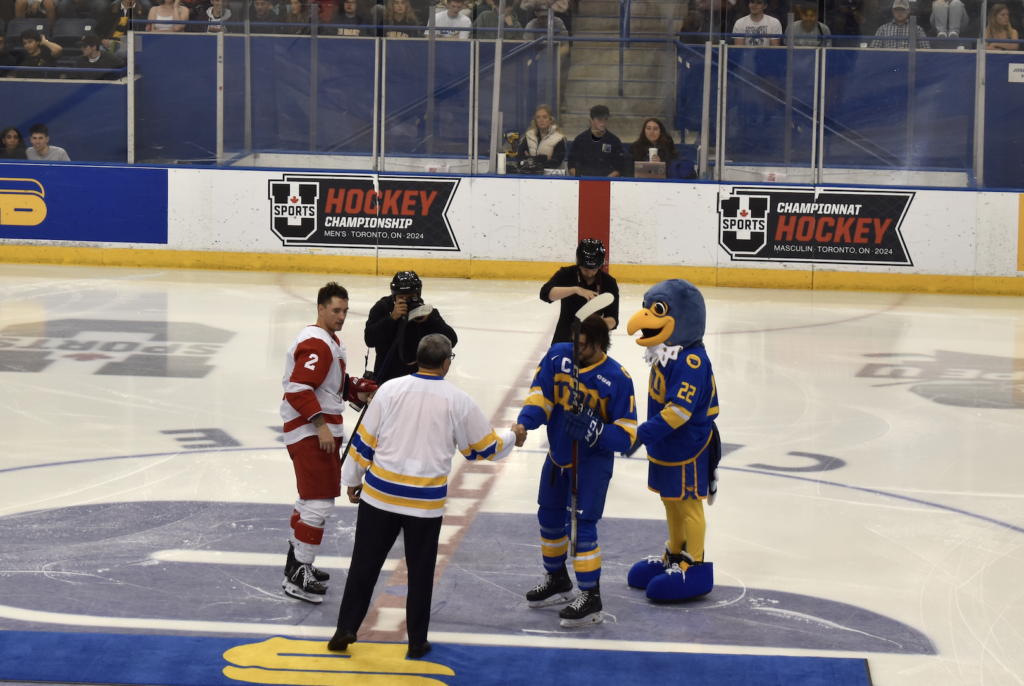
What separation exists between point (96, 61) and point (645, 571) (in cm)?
1302

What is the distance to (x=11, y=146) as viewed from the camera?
1514 centimetres

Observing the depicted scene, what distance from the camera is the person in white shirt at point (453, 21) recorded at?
1450 centimetres

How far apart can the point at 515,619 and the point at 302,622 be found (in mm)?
810

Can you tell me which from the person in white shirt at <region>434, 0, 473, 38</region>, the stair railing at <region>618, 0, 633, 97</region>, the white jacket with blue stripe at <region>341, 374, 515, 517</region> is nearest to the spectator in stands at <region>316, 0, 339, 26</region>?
the person in white shirt at <region>434, 0, 473, 38</region>

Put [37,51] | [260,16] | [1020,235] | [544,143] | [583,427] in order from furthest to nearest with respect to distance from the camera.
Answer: [37,51]
[260,16]
[544,143]
[1020,235]
[583,427]

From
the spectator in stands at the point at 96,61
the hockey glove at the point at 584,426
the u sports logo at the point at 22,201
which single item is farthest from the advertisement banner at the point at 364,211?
the hockey glove at the point at 584,426

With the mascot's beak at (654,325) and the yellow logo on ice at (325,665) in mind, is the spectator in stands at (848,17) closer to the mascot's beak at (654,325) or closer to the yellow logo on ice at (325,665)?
the mascot's beak at (654,325)

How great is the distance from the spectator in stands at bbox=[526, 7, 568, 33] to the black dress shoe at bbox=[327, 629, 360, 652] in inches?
450

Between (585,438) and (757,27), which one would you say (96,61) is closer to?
(757,27)

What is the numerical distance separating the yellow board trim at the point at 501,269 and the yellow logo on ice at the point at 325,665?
10.3m

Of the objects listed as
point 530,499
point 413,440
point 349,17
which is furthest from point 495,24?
point 413,440

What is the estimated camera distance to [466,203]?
14.6 meters

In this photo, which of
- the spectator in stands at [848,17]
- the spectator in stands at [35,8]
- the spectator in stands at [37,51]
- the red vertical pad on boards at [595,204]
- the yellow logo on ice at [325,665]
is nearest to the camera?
the yellow logo on ice at [325,665]

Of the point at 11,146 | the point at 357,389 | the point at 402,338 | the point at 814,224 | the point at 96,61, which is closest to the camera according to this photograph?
the point at 357,389
